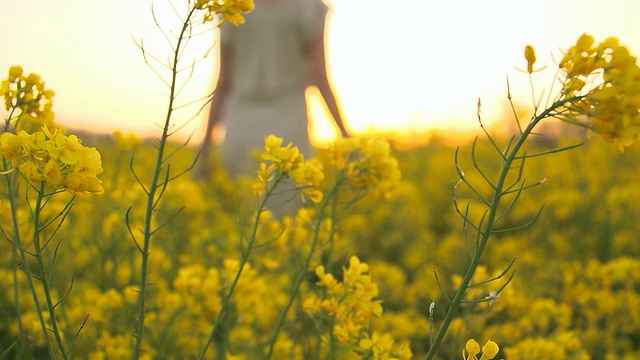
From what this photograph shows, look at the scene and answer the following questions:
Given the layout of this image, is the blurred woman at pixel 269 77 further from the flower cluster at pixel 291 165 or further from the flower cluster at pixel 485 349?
the flower cluster at pixel 485 349

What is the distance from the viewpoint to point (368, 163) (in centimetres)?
157

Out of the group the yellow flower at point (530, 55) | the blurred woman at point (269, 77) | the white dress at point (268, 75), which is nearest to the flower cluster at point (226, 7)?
the yellow flower at point (530, 55)

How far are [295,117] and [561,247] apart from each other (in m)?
2.05

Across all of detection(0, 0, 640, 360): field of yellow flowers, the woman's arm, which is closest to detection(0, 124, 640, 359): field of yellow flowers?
detection(0, 0, 640, 360): field of yellow flowers

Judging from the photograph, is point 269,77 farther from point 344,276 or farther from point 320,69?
point 344,276

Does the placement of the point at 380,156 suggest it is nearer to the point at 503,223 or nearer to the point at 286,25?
the point at 286,25

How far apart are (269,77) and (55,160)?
3967 mm

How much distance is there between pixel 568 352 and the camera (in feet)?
7.34

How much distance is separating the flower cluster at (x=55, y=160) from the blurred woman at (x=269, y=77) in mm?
3493

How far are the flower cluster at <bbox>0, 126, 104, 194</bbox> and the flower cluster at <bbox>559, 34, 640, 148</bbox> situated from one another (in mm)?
750

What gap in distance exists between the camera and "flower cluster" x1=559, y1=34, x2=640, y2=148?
1.05 meters

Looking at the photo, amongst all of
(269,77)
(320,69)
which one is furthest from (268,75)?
(320,69)

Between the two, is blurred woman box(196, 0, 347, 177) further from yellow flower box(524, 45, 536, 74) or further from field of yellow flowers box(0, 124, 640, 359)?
yellow flower box(524, 45, 536, 74)

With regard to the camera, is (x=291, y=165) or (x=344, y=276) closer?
(x=291, y=165)
